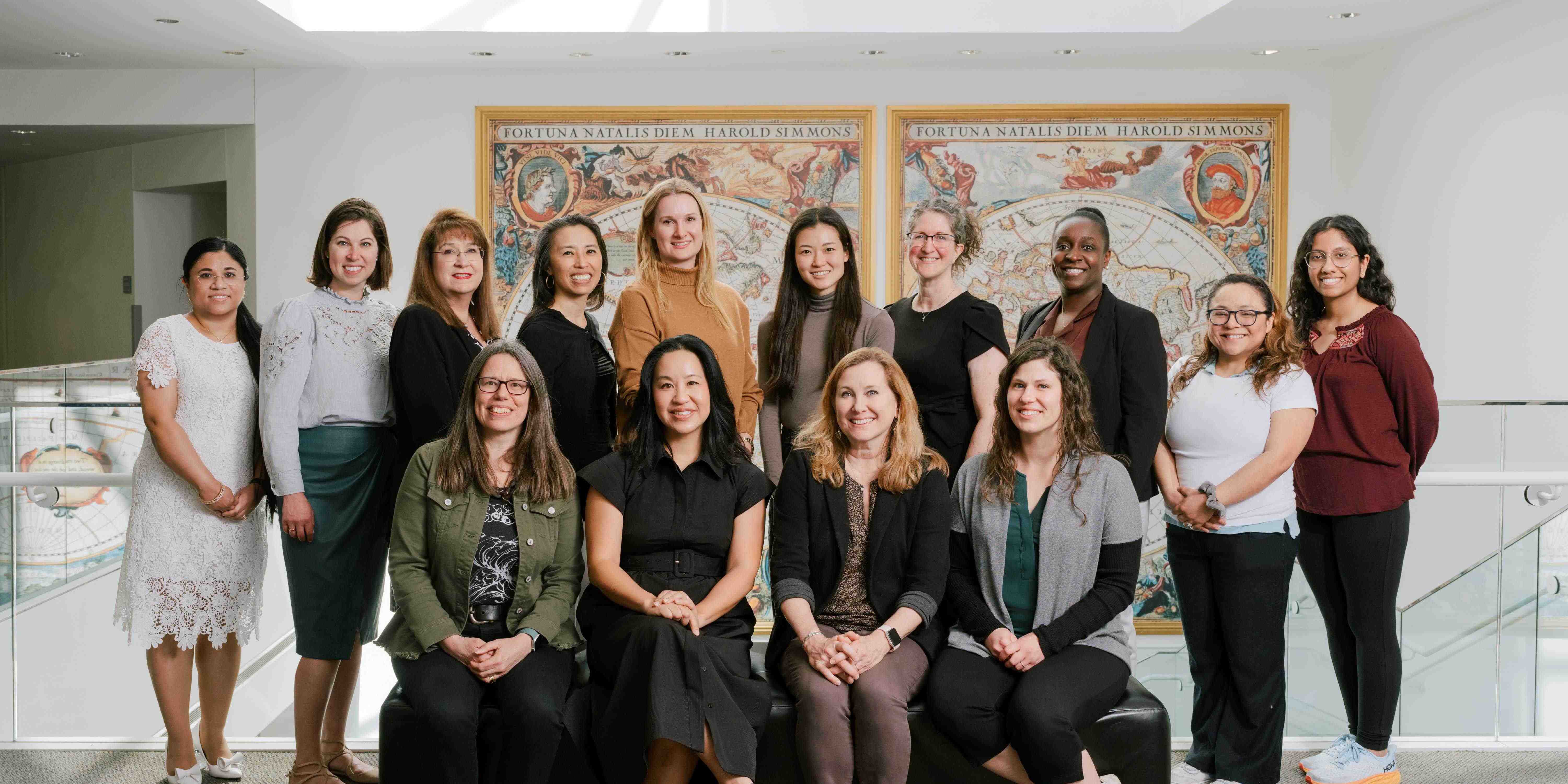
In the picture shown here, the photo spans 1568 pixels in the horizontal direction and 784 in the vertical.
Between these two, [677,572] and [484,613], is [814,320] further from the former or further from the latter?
[484,613]

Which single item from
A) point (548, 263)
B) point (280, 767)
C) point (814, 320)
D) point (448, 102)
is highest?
point (448, 102)

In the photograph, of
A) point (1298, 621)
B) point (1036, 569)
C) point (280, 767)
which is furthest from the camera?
point (1298, 621)

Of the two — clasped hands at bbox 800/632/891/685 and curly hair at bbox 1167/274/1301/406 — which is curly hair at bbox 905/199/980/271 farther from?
clasped hands at bbox 800/632/891/685

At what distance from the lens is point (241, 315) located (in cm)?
316

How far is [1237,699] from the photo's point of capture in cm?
302

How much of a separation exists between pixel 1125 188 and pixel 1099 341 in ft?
13.1

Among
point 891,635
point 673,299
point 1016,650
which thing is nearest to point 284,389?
point 673,299

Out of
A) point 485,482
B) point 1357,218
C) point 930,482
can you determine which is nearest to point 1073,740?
point 930,482

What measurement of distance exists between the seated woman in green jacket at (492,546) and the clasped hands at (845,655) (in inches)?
23.0

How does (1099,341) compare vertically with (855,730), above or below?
above

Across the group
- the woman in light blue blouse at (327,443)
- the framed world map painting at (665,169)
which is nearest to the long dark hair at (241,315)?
the woman in light blue blouse at (327,443)

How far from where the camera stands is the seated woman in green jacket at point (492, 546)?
8.74 ft

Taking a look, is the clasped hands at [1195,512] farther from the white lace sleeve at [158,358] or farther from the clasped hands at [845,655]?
the white lace sleeve at [158,358]

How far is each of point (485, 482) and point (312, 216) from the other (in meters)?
4.35
